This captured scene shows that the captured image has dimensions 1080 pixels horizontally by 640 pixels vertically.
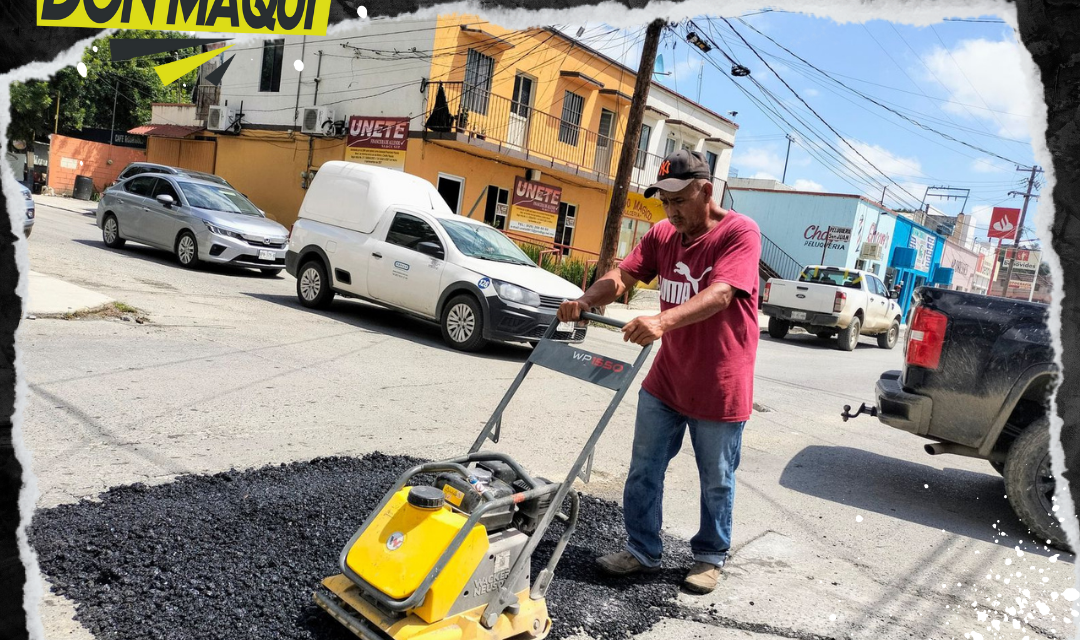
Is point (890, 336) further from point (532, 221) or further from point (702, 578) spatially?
point (702, 578)

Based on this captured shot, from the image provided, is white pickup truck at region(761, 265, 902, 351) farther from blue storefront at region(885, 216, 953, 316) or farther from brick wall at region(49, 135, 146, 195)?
brick wall at region(49, 135, 146, 195)

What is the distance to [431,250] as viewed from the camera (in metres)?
9.40

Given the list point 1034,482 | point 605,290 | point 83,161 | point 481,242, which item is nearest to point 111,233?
point 481,242

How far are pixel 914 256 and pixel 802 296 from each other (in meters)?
21.9

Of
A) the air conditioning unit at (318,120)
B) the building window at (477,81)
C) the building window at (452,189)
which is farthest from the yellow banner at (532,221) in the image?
the air conditioning unit at (318,120)

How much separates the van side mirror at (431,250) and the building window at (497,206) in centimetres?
1210

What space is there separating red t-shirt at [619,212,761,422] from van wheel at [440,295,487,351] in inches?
221

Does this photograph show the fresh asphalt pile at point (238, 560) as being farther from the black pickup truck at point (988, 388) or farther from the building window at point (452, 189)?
the building window at point (452, 189)

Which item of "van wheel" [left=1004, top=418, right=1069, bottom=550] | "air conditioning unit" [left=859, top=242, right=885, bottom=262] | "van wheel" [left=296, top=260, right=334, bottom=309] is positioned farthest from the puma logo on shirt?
"air conditioning unit" [left=859, top=242, right=885, bottom=262]

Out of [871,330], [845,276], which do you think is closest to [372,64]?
[845,276]

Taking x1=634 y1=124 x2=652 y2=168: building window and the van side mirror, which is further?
x1=634 y1=124 x2=652 y2=168: building window

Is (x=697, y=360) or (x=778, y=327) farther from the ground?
(x=697, y=360)

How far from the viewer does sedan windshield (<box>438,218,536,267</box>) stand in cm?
952

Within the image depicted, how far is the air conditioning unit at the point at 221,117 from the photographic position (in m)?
22.5
